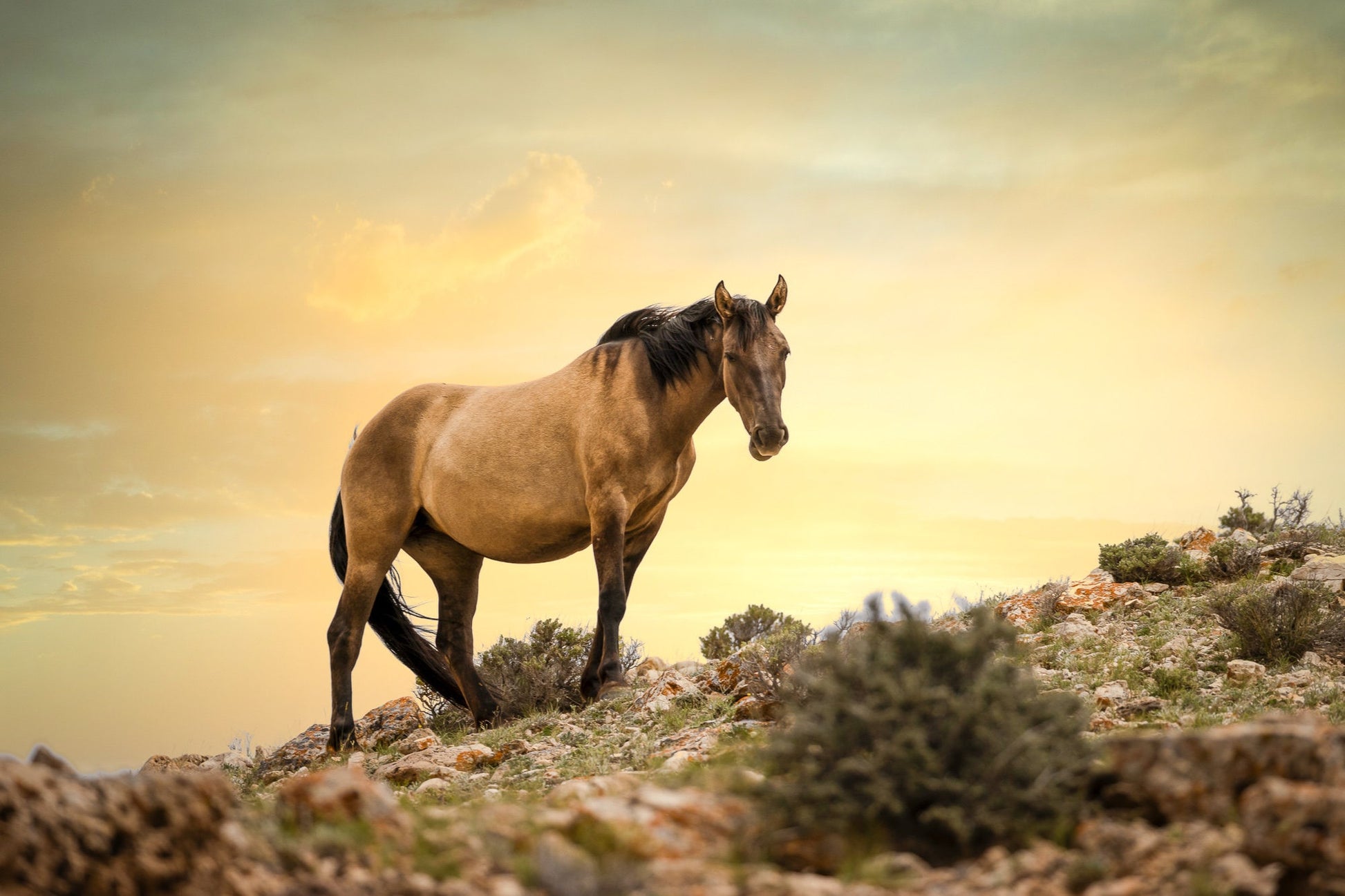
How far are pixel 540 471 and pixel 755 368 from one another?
2562mm

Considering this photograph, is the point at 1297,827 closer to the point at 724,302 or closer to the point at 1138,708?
the point at 1138,708

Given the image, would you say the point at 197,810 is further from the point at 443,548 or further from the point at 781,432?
the point at 443,548

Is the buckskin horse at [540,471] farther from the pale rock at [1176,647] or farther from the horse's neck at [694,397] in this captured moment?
the pale rock at [1176,647]

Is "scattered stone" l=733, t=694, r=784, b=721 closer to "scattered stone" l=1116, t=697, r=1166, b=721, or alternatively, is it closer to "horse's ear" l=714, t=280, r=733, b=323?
"scattered stone" l=1116, t=697, r=1166, b=721

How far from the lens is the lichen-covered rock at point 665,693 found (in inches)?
356

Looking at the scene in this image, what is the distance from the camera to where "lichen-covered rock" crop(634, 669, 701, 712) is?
356 inches

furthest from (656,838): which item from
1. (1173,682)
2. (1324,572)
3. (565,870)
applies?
(1324,572)

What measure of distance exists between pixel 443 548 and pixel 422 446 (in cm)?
128

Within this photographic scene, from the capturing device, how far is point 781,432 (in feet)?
28.7

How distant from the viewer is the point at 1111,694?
8.05 m

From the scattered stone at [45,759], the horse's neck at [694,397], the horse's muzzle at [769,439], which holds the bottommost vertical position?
the scattered stone at [45,759]

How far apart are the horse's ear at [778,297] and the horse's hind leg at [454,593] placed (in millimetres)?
4684

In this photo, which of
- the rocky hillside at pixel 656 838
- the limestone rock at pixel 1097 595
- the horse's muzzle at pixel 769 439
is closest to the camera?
the rocky hillside at pixel 656 838

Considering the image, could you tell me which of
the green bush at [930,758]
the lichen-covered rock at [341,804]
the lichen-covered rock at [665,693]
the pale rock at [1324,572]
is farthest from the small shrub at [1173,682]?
the lichen-covered rock at [341,804]
